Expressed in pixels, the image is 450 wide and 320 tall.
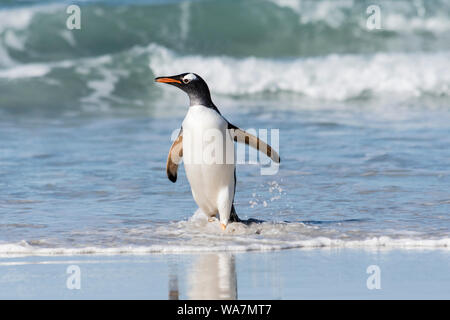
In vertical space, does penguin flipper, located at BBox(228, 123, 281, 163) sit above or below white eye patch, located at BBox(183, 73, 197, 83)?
below

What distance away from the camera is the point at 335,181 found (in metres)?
8.00

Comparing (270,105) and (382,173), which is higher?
(270,105)

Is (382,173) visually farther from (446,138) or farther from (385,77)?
(385,77)

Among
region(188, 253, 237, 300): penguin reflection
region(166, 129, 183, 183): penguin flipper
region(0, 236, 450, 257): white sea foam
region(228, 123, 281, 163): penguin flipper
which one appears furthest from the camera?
region(166, 129, 183, 183): penguin flipper

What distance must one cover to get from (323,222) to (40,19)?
1405cm

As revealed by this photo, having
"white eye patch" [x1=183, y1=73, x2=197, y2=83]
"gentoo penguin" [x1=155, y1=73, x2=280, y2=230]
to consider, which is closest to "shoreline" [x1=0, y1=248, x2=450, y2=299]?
"gentoo penguin" [x1=155, y1=73, x2=280, y2=230]

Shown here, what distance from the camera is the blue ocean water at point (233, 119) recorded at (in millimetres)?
6223

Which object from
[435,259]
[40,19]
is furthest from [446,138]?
[40,19]

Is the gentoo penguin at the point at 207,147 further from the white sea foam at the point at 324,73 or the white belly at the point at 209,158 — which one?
the white sea foam at the point at 324,73

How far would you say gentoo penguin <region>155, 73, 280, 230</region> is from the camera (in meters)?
6.28

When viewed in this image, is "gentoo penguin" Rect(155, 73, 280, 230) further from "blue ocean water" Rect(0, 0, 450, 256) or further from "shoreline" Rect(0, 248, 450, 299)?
"shoreline" Rect(0, 248, 450, 299)

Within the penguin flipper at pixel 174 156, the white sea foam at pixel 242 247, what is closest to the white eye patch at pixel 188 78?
the penguin flipper at pixel 174 156

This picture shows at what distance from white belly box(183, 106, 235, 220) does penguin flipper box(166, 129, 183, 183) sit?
0.14 m

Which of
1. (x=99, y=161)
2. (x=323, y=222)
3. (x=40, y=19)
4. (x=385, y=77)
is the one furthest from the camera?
(x=40, y=19)
